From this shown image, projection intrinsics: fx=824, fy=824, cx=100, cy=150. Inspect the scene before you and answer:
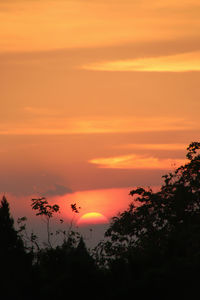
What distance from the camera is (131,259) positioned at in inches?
1845

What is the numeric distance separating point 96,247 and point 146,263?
55.0ft

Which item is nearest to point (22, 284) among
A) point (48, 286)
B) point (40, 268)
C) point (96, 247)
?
point (40, 268)

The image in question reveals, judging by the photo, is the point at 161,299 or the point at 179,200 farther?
the point at 179,200

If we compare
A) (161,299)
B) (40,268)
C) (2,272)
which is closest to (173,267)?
(161,299)

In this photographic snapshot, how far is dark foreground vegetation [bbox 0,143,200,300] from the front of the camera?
44.7 metres

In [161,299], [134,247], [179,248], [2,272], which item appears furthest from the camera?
[134,247]

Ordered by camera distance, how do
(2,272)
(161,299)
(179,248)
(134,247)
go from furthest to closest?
(134,247) → (2,272) → (179,248) → (161,299)

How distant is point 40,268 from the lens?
49969 millimetres

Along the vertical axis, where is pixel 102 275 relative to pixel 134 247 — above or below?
below

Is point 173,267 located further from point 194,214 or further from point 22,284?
point 194,214

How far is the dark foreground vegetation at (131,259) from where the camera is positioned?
44.7 m

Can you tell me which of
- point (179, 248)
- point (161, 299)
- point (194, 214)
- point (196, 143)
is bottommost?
point (161, 299)

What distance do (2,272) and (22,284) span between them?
82.6 inches

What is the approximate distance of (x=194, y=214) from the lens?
6006 centimetres
